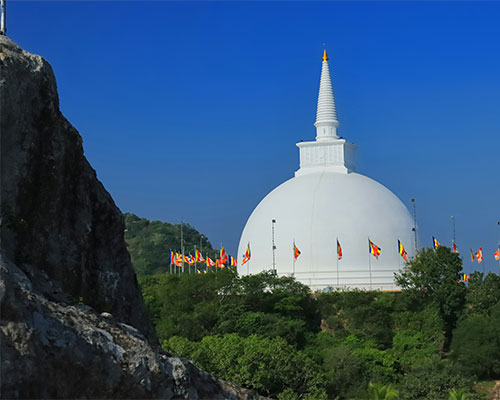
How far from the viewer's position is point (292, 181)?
57969 mm

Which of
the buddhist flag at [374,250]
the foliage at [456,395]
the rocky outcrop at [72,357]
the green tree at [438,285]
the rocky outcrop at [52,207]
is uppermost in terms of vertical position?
the buddhist flag at [374,250]

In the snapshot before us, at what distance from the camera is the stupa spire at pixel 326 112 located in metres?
60.0

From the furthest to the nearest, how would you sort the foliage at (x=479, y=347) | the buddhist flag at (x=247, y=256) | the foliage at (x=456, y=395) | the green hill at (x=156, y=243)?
the green hill at (x=156, y=243) → the buddhist flag at (x=247, y=256) → the foliage at (x=479, y=347) → the foliage at (x=456, y=395)

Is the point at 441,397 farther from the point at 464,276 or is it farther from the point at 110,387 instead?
the point at 110,387

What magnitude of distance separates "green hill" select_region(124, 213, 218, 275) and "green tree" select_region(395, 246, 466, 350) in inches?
1682

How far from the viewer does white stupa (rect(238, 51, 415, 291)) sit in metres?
52.4

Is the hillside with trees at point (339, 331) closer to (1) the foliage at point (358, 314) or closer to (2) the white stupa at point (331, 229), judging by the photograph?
(1) the foliage at point (358, 314)

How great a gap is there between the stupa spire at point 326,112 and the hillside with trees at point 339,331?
15.1 metres

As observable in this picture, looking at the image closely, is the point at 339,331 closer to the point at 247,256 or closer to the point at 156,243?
the point at 247,256

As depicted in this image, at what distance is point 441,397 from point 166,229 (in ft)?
234

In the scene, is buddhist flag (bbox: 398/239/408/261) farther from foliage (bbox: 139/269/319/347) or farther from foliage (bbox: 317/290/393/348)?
foliage (bbox: 139/269/319/347)

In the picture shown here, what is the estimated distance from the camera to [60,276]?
1277 cm

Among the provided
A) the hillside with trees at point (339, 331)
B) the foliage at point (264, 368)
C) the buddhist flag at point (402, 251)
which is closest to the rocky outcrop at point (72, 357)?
the foliage at point (264, 368)

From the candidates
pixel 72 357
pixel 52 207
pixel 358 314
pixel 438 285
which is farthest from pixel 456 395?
pixel 438 285
